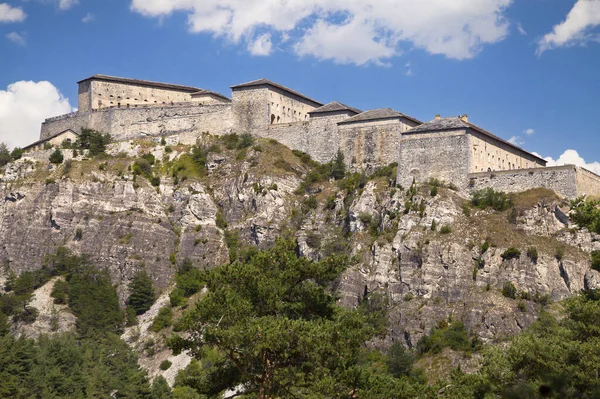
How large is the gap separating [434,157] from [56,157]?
37965 millimetres

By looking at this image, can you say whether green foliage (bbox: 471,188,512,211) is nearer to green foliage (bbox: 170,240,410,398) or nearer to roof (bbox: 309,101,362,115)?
roof (bbox: 309,101,362,115)

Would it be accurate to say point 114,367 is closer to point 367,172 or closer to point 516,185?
point 367,172

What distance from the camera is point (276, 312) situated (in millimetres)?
37312

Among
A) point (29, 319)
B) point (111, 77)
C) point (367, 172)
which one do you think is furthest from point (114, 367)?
point (111, 77)

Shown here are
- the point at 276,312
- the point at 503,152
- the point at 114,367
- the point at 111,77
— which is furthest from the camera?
the point at 111,77

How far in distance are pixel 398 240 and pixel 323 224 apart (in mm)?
9059

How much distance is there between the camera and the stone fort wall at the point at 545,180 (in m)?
68.1

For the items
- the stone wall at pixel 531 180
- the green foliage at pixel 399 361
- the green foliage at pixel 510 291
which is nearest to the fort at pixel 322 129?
the stone wall at pixel 531 180

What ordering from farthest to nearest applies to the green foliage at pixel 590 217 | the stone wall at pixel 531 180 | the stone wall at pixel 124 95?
the stone wall at pixel 124 95
the stone wall at pixel 531 180
the green foliage at pixel 590 217

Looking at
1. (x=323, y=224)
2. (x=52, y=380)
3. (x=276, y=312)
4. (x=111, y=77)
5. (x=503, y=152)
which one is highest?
(x=111, y=77)

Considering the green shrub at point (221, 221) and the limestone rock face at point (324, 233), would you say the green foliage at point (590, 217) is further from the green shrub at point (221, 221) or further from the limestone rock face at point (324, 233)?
the green shrub at point (221, 221)

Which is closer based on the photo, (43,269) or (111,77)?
(43,269)

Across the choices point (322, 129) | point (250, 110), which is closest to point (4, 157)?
point (250, 110)

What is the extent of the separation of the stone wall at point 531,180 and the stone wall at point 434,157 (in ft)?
4.35
